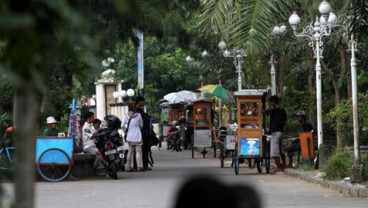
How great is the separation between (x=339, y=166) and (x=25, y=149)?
15.0 metres

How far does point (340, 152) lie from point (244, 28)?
19.4 feet

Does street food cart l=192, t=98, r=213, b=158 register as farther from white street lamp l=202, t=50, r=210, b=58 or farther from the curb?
the curb

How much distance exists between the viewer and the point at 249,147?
20.1 metres

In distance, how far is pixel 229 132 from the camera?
25406mm

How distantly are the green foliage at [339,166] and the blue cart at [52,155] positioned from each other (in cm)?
544

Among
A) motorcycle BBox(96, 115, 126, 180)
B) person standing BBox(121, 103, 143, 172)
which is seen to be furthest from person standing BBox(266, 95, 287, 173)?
motorcycle BBox(96, 115, 126, 180)

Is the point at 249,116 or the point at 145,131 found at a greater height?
the point at 249,116

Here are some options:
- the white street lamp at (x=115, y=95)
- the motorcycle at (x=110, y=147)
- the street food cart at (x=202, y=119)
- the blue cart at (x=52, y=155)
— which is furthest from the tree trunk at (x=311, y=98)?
the white street lamp at (x=115, y=95)

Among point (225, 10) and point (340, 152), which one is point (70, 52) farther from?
point (340, 152)

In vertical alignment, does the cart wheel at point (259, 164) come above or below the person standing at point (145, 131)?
below

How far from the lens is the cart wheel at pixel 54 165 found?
18266mm

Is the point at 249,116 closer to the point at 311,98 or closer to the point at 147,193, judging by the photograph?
the point at 147,193

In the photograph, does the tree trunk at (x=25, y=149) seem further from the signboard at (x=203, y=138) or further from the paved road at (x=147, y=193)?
the signboard at (x=203, y=138)

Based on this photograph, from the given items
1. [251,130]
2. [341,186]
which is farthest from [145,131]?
[341,186]
